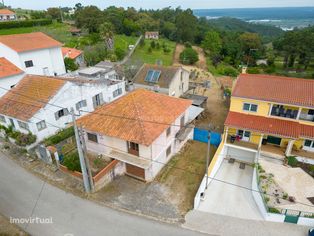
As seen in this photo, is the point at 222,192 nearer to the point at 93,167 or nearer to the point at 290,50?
the point at 93,167

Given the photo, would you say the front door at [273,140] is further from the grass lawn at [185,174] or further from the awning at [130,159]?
the awning at [130,159]

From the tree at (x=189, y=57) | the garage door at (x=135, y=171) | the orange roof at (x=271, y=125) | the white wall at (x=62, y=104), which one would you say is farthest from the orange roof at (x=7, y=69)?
the tree at (x=189, y=57)

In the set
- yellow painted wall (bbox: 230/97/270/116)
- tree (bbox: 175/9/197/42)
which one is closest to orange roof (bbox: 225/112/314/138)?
yellow painted wall (bbox: 230/97/270/116)

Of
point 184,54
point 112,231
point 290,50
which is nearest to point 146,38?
point 184,54

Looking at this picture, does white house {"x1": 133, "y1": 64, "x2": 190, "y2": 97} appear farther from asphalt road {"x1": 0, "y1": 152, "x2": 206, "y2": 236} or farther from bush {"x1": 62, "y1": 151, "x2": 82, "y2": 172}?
asphalt road {"x1": 0, "y1": 152, "x2": 206, "y2": 236}

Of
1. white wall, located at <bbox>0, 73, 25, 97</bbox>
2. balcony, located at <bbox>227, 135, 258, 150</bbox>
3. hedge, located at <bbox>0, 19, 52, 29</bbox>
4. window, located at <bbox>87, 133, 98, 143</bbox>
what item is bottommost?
balcony, located at <bbox>227, 135, 258, 150</bbox>

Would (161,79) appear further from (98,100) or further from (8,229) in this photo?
(8,229)

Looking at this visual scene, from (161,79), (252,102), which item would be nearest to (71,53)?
(161,79)
